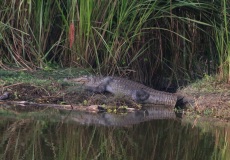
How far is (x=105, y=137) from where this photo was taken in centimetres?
702

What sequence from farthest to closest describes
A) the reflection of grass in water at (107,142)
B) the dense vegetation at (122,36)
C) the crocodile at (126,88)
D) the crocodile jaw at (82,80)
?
the dense vegetation at (122,36)
the crocodile jaw at (82,80)
the crocodile at (126,88)
the reflection of grass in water at (107,142)

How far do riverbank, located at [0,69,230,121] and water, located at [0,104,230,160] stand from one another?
0.52m

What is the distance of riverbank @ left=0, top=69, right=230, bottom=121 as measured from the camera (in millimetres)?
8875

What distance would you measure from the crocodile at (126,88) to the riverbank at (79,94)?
0.53ft

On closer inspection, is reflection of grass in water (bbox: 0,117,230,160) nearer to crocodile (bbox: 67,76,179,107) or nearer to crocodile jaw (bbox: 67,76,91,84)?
crocodile (bbox: 67,76,179,107)

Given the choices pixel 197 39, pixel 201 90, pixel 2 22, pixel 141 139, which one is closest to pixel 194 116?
pixel 201 90

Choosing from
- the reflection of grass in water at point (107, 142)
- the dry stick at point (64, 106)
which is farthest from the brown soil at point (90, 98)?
the reflection of grass in water at point (107, 142)

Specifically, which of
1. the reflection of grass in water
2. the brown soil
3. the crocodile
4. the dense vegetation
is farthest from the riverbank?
the reflection of grass in water

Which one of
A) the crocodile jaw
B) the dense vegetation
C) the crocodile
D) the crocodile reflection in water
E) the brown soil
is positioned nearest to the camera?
the crocodile reflection in water

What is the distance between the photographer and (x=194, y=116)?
8.62m

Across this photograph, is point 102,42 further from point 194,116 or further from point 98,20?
point 194,116

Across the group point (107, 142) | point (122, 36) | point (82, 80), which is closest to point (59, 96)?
point (82, 80)

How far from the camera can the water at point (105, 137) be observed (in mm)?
6250

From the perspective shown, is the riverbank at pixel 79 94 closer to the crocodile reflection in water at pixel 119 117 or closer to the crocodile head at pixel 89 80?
the crocodile head at pixel 89 80
